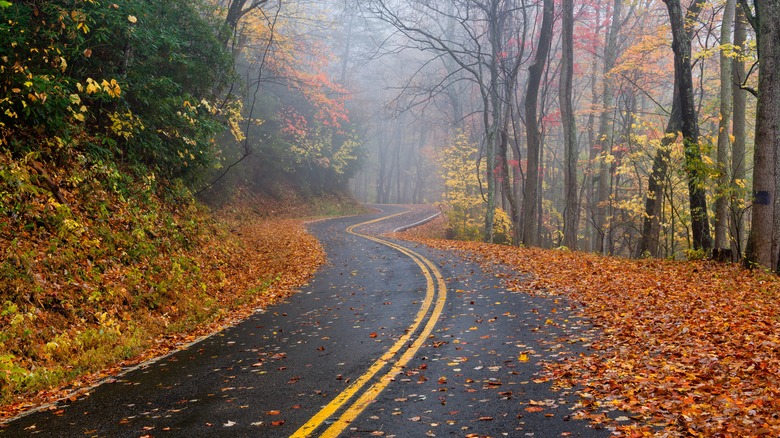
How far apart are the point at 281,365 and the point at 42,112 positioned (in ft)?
24.1

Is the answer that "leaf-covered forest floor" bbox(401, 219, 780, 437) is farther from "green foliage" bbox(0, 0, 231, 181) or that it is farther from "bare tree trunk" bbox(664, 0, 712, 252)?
"green foliage" bbox(0, 0, 231, 181)

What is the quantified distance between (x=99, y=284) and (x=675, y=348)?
877 centimetres

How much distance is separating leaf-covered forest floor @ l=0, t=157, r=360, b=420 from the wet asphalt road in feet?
2.64

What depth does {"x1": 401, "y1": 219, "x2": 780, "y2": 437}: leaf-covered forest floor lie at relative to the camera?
4.83 meters

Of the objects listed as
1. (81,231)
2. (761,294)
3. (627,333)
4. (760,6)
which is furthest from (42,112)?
(760,6)

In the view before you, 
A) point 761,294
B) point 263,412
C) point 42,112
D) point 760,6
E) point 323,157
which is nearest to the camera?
point 263,412

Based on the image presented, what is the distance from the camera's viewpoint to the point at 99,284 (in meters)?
9.62

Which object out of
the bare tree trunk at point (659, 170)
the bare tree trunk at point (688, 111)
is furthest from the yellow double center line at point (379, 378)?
the bare tree trunk at point (659, 170)

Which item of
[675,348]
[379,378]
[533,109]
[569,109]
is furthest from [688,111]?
[379,378]

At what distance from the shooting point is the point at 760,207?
12.0 m

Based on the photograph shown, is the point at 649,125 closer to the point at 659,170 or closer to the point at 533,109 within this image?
the point at 659,170

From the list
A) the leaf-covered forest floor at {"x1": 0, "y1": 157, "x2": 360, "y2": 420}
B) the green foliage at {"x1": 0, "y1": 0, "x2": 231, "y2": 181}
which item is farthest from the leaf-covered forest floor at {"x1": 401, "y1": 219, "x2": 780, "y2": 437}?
the green foliage at {"x1": 0, "y1": 0, "x2": 231, "y2": 181}

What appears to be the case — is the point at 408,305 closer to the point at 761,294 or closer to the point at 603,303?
the point at 603,303

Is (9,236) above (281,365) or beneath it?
above
